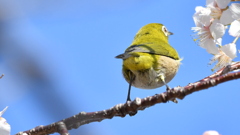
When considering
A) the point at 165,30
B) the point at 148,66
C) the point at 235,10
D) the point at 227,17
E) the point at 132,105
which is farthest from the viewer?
the point at 165,30

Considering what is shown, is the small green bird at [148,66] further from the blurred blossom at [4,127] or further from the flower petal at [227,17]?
the blurred blossom at [4,127]

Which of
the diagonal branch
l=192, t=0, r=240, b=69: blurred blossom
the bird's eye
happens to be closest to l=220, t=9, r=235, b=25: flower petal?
l=192, t=0, r=240, b=69: blurred blossom

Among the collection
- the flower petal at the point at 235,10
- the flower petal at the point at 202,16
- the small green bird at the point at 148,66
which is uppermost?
the small green bird at the point at 148,66

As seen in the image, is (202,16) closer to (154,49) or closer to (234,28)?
(234,28)

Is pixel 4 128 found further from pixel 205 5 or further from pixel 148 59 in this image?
pixel 148 59

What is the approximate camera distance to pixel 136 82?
11.1 ft

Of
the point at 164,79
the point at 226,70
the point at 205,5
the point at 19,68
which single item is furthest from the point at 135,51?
the point at 19,68

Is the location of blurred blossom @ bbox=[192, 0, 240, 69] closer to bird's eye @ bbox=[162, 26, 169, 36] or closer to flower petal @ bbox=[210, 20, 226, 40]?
flower petal @ bbox=[210, 20, 226, 40]

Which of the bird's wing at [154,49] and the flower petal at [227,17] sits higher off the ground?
the bird's wing at [154,49]

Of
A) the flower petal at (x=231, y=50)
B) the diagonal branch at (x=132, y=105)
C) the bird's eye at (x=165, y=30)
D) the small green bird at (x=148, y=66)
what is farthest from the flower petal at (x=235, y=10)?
the bird's eye at (x=165, y=30)

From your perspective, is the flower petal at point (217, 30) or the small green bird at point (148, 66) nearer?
the flower petal at point (217, 30)

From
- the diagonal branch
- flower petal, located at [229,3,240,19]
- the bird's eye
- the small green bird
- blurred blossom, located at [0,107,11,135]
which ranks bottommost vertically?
the diagonal branch

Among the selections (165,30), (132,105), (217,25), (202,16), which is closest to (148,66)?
(202,16)

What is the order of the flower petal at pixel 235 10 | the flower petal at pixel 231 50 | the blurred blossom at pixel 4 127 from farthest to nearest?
the flower petal at pixel 231 50
the flower petal at pixel 235 10
the blurred blossom at pixel 4 127
